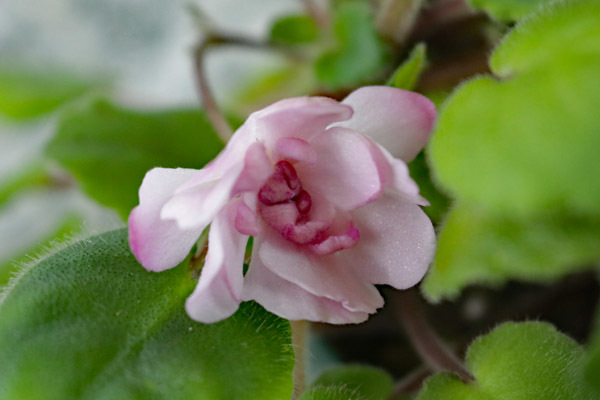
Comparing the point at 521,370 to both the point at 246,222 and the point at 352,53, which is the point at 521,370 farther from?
the point at 352,53

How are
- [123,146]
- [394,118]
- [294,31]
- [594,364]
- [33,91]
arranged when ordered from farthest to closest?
1. [33,91]
2. [294,31]
3. [123,146]
4. [394,118]
5. [594,364]

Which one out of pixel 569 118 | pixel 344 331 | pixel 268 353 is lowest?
pixel 344 331

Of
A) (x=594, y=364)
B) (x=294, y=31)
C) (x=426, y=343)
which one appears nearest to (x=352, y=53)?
(x=294, y=31)

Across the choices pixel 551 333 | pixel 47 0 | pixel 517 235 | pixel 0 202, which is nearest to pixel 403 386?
pixel 551 333

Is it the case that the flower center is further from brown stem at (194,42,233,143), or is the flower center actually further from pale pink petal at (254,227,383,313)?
brown stem at (194,42,233,143)

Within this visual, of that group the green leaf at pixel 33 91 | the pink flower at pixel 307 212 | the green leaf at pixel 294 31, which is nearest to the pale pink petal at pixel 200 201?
the pink flower at pixel 307 212

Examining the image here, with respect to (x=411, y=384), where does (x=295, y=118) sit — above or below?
above

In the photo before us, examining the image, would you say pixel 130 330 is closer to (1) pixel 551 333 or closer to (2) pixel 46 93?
(1) pixel 551 333
